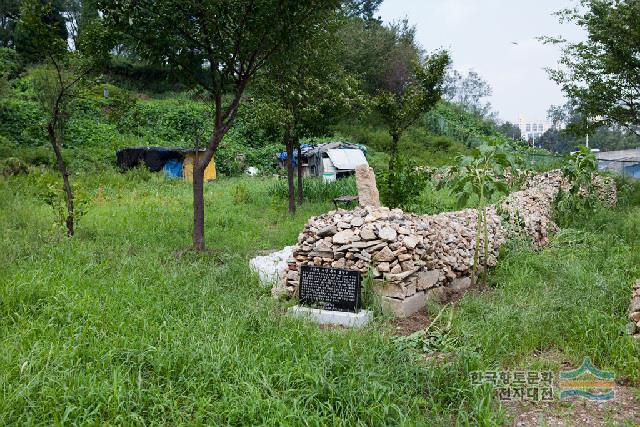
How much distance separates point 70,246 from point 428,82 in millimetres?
11082

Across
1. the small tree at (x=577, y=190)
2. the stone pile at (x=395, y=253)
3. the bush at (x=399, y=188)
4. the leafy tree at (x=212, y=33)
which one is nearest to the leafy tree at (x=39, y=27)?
the leafy tree at (x=212, y=33)

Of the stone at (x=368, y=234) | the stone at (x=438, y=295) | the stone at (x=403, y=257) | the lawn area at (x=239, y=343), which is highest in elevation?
the stone at (x=368, y=234)

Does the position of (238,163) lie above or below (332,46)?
below

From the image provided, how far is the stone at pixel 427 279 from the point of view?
575 centimetres

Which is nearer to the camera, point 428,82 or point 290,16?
point 290,16

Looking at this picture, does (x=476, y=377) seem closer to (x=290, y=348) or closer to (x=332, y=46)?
(x=290, y=348)

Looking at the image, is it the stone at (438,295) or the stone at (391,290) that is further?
the stone at (438,295)

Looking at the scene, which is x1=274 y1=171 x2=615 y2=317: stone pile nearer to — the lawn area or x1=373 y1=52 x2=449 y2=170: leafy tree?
the lawn area

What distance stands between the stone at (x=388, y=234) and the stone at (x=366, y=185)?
2.77 meters

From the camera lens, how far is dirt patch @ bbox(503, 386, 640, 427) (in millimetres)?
3172

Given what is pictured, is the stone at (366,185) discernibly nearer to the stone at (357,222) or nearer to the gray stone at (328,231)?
the stone at (357,222)

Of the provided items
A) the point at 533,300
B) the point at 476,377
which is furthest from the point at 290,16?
the point at 476,377

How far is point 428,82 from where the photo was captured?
580 inches

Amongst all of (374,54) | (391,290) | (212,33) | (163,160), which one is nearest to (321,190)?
(212,33)
